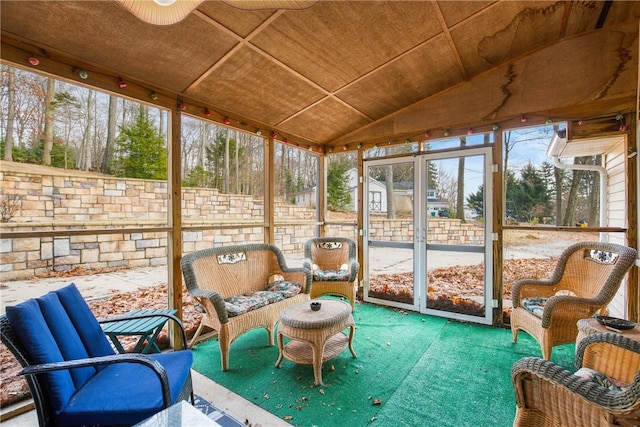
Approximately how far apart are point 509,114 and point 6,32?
447 centimetres

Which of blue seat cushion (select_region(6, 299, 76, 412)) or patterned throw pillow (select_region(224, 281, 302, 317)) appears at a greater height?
blue seat cushion (select_region(6, 299, 76, 412))

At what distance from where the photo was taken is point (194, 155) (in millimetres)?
3203

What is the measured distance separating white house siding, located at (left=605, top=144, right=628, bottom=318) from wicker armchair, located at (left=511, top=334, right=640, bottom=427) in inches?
76.8

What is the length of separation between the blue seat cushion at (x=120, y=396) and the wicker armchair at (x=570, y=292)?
112 inches

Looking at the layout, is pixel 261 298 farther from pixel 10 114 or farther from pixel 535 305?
pixel 535 305

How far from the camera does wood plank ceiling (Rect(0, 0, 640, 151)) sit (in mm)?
2119

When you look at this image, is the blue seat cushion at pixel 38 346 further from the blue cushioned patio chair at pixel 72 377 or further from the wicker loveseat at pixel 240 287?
the wicker loveseat at pixel 240 287

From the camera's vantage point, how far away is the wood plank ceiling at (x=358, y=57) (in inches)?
83.4

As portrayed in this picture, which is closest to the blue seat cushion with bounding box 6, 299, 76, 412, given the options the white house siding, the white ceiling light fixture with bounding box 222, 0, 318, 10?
the white ceiling light fixture with bounding box 222, 0, 318, 10

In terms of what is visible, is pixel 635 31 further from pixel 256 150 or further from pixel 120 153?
pixel 120 153

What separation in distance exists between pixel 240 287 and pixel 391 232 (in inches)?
88.4

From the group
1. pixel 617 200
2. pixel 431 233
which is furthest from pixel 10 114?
pixel 617 200

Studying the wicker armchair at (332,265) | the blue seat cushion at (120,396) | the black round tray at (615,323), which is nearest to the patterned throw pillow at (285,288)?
the wicker armchair at (332,265)

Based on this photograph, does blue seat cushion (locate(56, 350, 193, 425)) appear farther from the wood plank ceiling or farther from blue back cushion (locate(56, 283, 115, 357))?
the wood plank ceiling
